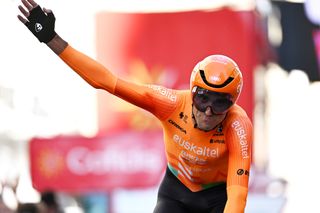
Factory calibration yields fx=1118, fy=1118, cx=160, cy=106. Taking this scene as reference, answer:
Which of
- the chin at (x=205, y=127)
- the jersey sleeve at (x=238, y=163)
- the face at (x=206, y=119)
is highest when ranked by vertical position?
the face at (x=206, y=119)

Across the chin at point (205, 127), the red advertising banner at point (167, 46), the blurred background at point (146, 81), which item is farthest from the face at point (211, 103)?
the red advertising banner at point (167, 46)

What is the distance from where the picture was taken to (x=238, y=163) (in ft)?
32.7

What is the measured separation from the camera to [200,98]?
9.87 metres

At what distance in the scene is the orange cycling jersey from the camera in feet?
32.7

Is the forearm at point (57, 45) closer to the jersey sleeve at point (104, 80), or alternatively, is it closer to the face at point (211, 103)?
the jersey sleeve at point (104, 80)

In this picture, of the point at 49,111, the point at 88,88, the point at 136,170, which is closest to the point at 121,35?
the point at 88,88

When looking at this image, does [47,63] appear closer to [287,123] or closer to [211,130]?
[287,123]

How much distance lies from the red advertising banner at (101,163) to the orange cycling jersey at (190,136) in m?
6.98

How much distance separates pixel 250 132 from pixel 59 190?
332 inches

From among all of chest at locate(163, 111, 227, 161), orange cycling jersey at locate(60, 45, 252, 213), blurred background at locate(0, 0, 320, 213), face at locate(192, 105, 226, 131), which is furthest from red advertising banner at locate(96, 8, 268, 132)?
face at locate(192, 105, 226, 131)

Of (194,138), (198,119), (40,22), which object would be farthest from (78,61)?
(194,138)

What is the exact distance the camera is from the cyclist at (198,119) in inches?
388

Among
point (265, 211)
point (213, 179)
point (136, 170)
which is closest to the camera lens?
point (213, 179)

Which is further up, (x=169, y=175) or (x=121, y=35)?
(x=121, y=35)
